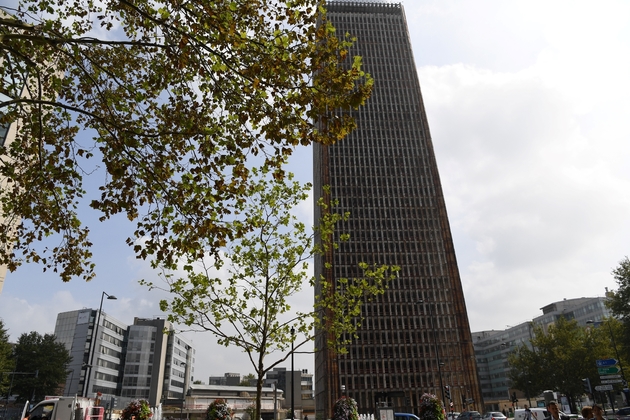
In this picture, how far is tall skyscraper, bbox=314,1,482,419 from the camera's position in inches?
2968

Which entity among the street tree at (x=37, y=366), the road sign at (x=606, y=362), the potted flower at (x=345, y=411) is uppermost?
the street tree at (x=37, y=366)

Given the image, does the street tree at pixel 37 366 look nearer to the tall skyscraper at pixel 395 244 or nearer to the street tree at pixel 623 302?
the tall skyscraper at pixel 395 244

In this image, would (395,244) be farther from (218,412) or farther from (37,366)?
(218,412)

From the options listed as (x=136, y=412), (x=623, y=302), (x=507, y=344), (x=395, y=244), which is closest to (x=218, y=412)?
(x=136, y=412)

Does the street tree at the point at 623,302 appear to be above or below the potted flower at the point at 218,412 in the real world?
above

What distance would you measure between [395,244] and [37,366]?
6427 cm

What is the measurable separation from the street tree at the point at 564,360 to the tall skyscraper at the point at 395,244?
11080 mm

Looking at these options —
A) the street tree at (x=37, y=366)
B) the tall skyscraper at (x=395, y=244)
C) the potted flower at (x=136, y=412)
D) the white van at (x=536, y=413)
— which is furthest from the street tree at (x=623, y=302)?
the street tree at (x=37, y=366)

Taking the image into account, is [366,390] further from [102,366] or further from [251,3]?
[251,3]

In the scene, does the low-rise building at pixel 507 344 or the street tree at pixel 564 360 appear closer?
the street tree at pixel 564 360

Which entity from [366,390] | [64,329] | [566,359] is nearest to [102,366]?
[64,329]

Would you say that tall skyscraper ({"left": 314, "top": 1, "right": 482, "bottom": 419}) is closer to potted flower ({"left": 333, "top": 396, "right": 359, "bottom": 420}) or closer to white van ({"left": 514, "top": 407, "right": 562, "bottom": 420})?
white van ({"left": 514, "top": 407, "right": 562, "bottom": 420})

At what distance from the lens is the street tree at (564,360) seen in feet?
184

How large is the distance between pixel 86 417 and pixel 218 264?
20816 millimetres
